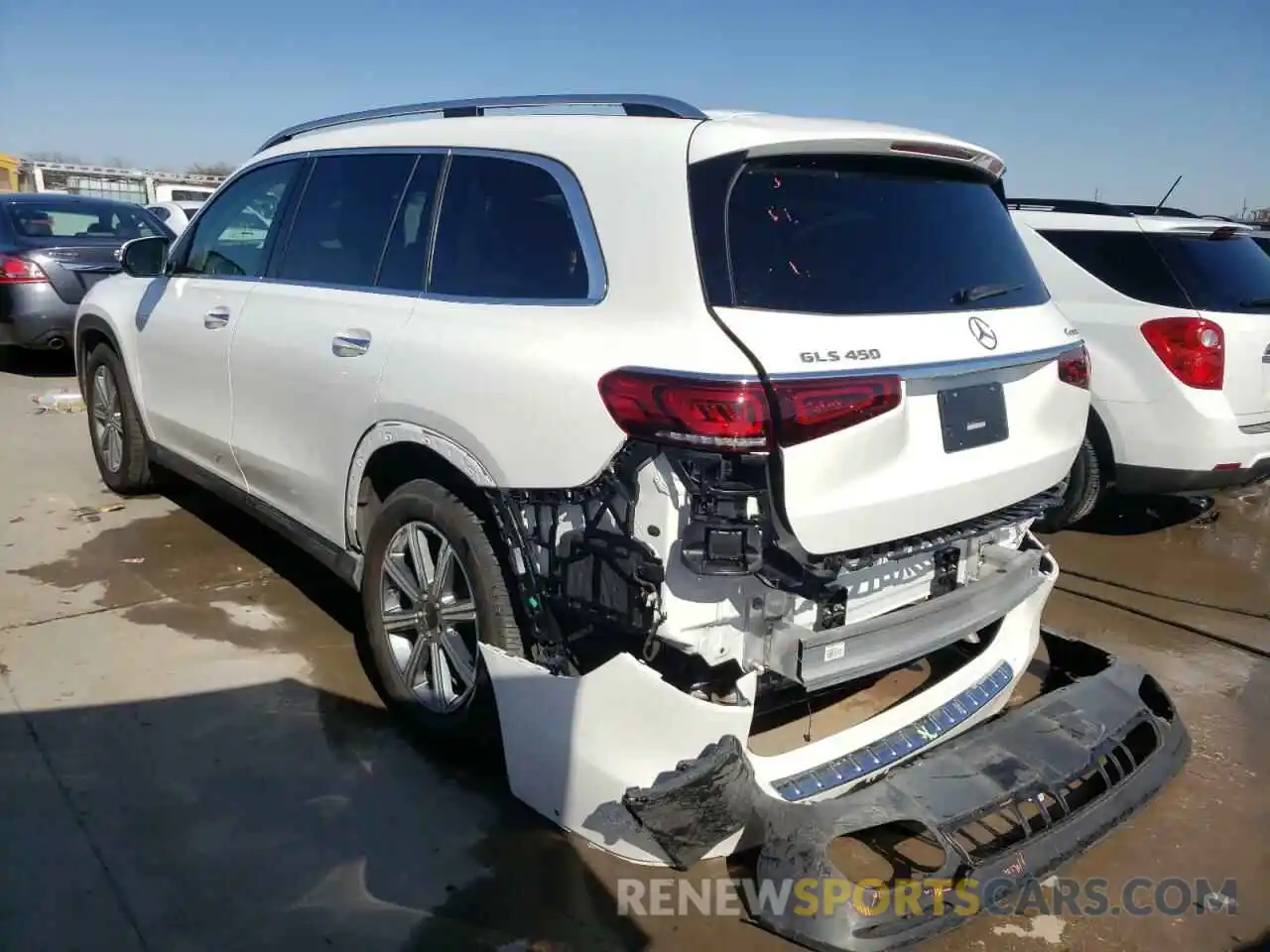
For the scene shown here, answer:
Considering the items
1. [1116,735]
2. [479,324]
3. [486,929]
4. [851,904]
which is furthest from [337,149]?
[1116,735]

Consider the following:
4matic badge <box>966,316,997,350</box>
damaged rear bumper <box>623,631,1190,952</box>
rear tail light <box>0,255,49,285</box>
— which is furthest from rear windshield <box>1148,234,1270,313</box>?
rear tail light <box>0,255,49,285</box>

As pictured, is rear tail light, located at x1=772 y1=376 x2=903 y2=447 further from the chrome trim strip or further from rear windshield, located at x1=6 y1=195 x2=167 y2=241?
rear windshield, located at x1=6 y1=195 x2=167 y2=241

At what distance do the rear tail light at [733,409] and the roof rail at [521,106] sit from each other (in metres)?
0.77

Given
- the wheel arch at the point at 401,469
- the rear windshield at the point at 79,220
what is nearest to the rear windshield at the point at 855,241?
the wheel arch at the point at 401,469

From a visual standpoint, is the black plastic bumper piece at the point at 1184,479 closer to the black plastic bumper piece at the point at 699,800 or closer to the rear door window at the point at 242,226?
the black plastic bumper piece at the point at 699,800

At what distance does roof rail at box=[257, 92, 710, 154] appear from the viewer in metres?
2.55

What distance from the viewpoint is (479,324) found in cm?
275

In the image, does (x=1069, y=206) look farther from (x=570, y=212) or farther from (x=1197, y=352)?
(x=570, y=212)

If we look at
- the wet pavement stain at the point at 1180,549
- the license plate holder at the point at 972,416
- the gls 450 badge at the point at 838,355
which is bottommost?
the wet pavement stain at the point at 1180,549

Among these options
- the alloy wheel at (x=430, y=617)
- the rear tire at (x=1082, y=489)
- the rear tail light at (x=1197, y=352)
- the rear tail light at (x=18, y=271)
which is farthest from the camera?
the rear tail light at (x=18, y=271)

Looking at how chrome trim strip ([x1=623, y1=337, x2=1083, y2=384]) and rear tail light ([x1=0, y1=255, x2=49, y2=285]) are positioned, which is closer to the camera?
chrome trim strip ([x1=623, y1=337, x2=1083, y2=384])

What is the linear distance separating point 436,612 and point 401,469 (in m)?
0.51

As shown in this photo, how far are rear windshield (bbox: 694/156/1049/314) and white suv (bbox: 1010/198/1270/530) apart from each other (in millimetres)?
2631

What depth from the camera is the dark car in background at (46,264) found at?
860cm
